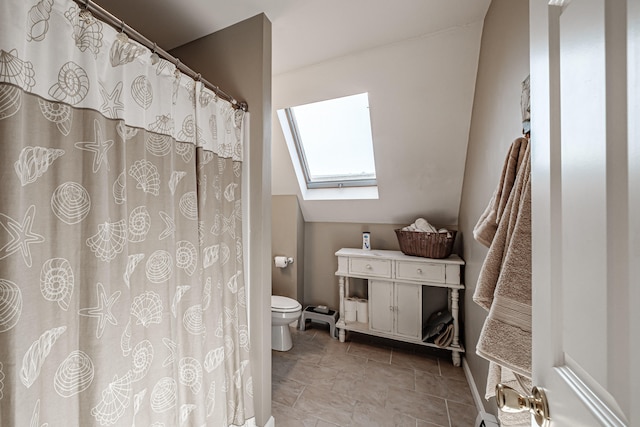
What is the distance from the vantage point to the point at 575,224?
0.43 m

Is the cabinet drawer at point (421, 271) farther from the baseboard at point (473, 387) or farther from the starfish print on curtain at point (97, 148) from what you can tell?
the starfish print on curtain at point (97, 148)

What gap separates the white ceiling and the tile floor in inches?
96.5

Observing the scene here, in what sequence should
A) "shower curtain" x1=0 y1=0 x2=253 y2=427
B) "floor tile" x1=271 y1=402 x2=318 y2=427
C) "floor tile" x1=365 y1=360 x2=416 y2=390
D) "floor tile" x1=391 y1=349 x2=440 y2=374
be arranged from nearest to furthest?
"shower curtain" x1=0 y1=0 x2=253 y2=427
"floor tile" x1=271 y1=402 x2=318 y2=427
"floor tile" x1=365 y1=360 x2=416 y2=390
"floor tile" x1=391 y1=349 x2=440 y2=374

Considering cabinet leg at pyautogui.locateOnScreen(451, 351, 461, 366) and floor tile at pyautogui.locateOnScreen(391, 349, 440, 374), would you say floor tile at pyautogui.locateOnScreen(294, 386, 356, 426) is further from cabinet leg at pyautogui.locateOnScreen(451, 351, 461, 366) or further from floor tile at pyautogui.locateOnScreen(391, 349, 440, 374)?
cabinet leg at pyautogui.locateOnScreen(451, 351, 461, 366)

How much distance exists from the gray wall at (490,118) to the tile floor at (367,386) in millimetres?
257

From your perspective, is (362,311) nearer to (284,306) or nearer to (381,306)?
(381,306)

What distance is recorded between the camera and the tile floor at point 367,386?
1534 millimetres

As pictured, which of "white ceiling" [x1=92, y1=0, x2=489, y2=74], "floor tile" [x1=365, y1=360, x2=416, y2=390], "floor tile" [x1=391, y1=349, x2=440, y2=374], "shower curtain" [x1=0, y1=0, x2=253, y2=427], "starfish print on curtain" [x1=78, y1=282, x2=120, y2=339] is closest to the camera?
"shower curtain" [x1=0, y1=0, x2=253, y2=427]

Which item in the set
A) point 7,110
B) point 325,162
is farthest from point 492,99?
point 7,110

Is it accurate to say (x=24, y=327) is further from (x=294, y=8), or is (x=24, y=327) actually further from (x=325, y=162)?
(x=325, y=162)

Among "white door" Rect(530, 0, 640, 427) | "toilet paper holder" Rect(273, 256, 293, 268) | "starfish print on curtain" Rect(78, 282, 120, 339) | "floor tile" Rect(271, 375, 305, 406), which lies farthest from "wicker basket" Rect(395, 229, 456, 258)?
"starfish print on curtain" Rect(78, 282, 120, 339)

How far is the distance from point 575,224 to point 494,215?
463 mm

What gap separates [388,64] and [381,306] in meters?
2.07

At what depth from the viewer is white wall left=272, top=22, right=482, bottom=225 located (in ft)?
5.46
